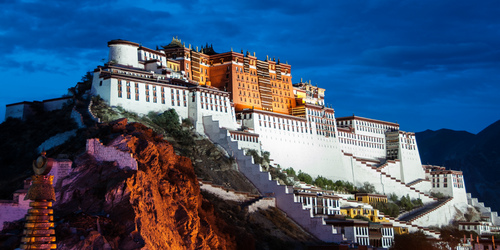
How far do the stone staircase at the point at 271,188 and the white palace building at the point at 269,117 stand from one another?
0.16 meters

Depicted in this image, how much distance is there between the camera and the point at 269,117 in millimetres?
91938

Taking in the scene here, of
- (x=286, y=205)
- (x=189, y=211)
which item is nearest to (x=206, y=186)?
(x=286, y=205)

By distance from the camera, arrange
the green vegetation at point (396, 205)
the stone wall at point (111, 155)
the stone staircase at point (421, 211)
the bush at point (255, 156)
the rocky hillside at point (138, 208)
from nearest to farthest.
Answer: the rocky hillside at point (138, 208) < the stone wall at point (111, 155) < the bush at point (255, 156) < the green vegetation at point (396, 205) < the stone staircase at point (421, 211)

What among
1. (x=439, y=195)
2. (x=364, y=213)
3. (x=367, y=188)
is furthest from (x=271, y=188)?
(x=439, y=195)

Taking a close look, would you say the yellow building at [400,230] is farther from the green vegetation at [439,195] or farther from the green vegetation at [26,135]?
the green vegetation at [26,135]

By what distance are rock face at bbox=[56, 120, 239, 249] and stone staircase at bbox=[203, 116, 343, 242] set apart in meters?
20.6

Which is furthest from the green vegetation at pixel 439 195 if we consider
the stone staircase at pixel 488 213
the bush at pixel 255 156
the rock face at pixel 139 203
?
the rock face at pixel 139 203

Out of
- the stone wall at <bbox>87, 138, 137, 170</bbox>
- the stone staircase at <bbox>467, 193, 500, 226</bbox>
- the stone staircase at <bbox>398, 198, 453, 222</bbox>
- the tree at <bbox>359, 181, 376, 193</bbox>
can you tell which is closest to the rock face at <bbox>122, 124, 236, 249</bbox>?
the stone wall at <bbox>87, 138, 137, 170</bbox>

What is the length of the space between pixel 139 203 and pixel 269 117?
177 feet

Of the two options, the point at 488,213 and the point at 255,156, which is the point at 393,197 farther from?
the point at 255,156

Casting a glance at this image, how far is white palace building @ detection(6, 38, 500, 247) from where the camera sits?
3157 inches

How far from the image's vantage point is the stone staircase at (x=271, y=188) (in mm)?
69500

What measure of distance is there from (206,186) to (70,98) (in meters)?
23.5

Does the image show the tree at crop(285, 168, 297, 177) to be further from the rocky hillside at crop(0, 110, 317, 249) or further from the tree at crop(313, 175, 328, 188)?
the rocky hillside at crop(0, 110, 317, 249)
